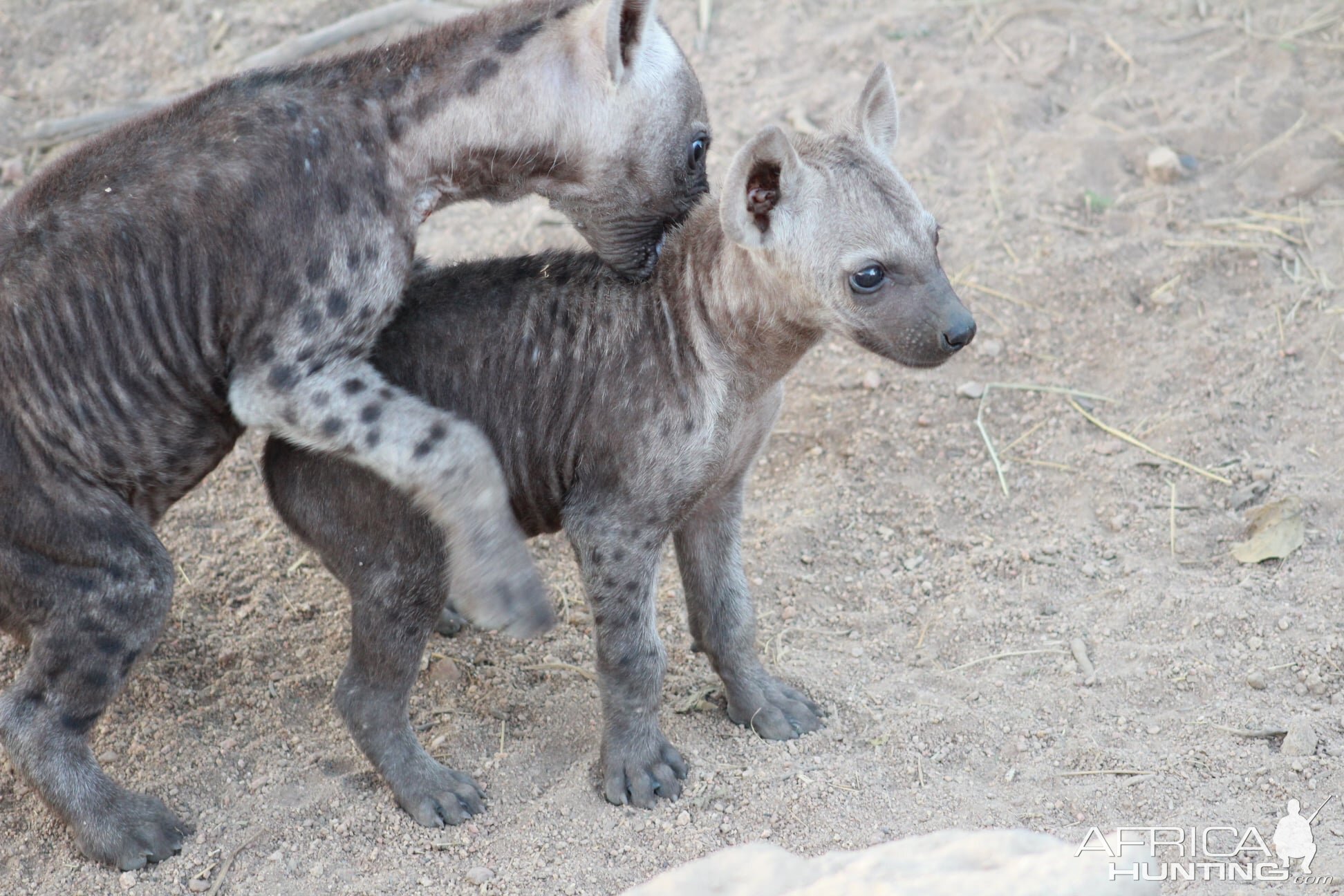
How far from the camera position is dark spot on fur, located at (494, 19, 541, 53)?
5262 mm

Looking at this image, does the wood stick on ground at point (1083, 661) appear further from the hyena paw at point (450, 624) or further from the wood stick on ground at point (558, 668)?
the hyena paw at point (450, 624)

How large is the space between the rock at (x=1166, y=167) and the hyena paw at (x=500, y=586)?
5.41 meters

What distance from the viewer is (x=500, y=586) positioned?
15.5 feet

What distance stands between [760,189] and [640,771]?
2.23 m

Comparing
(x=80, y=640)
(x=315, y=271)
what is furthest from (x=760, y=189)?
(x=80, y=640)

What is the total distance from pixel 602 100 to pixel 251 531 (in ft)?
10.2

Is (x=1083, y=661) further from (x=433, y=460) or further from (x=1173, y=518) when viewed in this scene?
(x=433, y=460)

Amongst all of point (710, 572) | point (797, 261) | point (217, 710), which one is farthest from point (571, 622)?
point (797, 261)

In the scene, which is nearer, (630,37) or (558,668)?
(630,37)

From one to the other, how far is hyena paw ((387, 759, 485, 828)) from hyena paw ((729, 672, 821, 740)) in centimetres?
110

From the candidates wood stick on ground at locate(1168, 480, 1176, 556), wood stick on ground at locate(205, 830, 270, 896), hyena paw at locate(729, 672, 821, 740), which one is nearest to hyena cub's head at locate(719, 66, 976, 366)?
hyena paw at locate(729, 672, 821, 740)

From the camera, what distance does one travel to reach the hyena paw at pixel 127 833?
4992mm

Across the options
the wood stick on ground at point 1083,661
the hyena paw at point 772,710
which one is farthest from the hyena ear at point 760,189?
the wood stick on ground at point 1083,661

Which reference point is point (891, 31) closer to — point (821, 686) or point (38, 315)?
point (821, 686)
